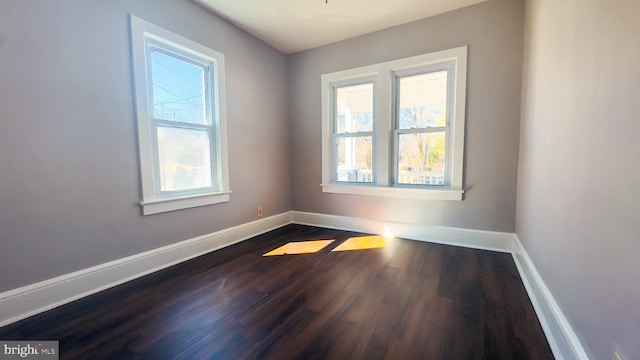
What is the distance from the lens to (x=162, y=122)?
95.1 inches

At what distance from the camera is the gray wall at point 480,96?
2.60 metres

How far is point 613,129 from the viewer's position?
37.4 inches

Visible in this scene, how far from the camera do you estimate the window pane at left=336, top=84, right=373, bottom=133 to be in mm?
3512

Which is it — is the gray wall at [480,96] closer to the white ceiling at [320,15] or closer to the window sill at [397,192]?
the window sill at [397,192]

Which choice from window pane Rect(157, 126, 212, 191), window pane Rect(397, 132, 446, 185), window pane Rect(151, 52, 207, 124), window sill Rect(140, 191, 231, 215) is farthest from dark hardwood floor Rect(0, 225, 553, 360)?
window pane Rect(151, 52, 207, 124)

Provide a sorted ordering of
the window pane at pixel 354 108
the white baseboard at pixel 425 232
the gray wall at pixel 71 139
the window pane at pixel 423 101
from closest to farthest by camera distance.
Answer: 1. the gray wall at pixel 71 139
2. the white baseboard at pixel 425 232
3. the window pane at pixel 423 101
4. the window pane at pixel 354 108

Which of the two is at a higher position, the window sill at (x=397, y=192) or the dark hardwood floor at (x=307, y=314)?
the window sill at (x=397, y=192)

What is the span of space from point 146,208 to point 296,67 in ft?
9.44

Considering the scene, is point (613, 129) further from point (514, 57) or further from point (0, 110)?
point (0, 110)

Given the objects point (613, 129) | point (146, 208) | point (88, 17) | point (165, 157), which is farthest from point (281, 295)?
point (88, 17)

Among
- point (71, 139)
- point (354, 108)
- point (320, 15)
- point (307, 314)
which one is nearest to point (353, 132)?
point (354, 108)

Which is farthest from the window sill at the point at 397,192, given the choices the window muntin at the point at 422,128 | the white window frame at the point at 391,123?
the window muntin at the point at 422,128

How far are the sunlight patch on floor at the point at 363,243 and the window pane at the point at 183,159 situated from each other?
5.85 feet

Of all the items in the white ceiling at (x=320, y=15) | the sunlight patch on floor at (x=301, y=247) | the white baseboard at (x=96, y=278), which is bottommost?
the sunlight patch on floor at (x=301, y=247)
